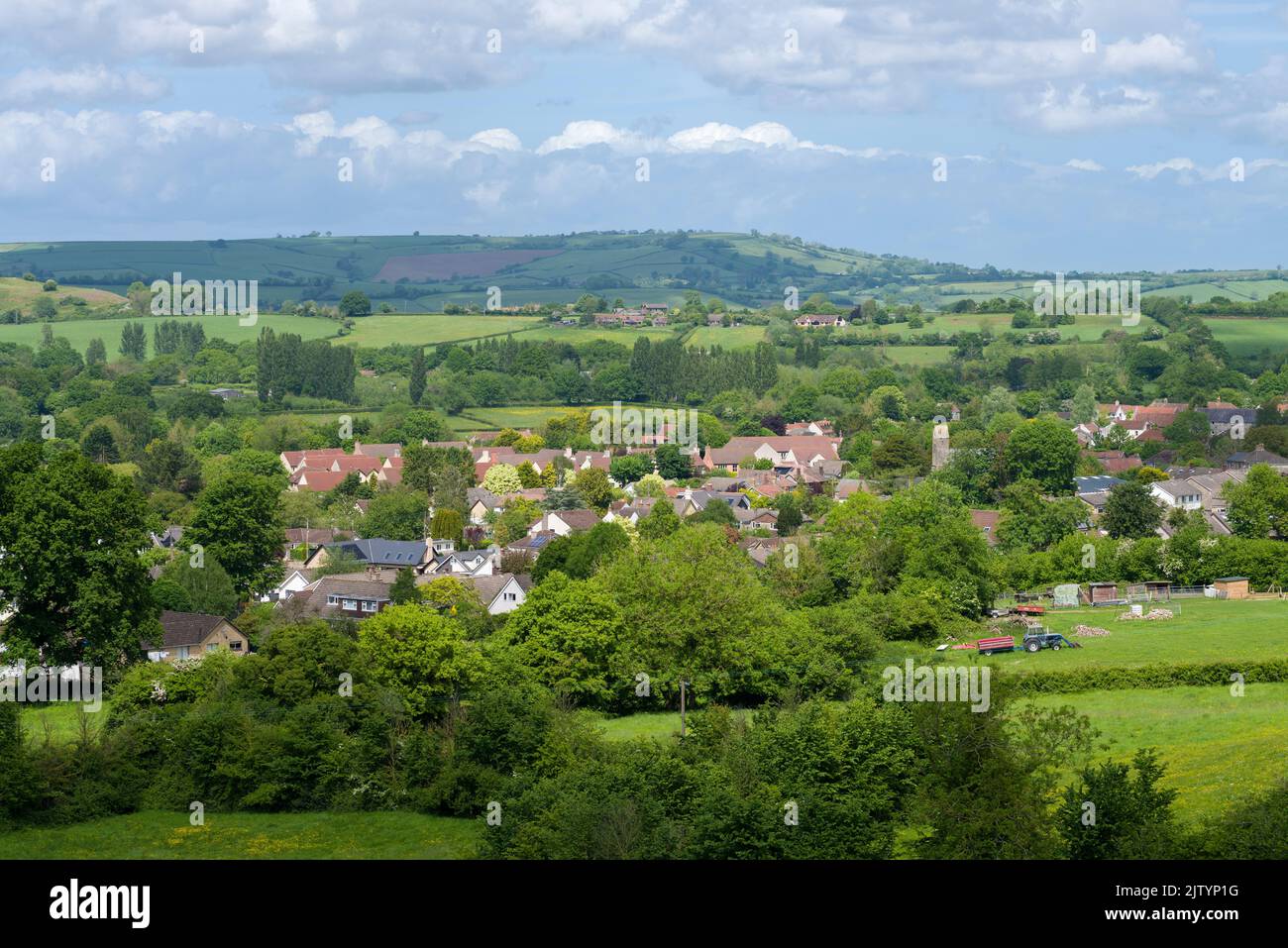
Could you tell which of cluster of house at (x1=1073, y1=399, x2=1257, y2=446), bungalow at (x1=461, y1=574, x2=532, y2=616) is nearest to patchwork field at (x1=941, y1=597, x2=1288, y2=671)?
bungalow at (x1=461, y1=574, x2=532, y2=616)

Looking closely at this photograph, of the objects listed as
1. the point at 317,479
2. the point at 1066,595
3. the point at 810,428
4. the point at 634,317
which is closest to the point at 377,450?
the point at 317,479

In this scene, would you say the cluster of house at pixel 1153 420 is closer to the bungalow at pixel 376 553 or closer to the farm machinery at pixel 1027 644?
the bungalow at pixel 376 553

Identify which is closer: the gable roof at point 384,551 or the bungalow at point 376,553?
the bungalow at point 376,553

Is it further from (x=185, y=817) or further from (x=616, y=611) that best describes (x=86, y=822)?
(x=616, y=611)

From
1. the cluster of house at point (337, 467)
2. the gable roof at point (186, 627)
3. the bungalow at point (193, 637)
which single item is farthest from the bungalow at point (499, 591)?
the cluster of house at point (337, 467)

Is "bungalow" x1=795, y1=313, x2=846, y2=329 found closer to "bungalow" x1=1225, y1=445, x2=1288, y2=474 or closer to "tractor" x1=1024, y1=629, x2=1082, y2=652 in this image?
"bungalow" x1=1225, y1=445, x2=1288, y2=474

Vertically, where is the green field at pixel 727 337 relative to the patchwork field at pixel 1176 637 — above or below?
above
